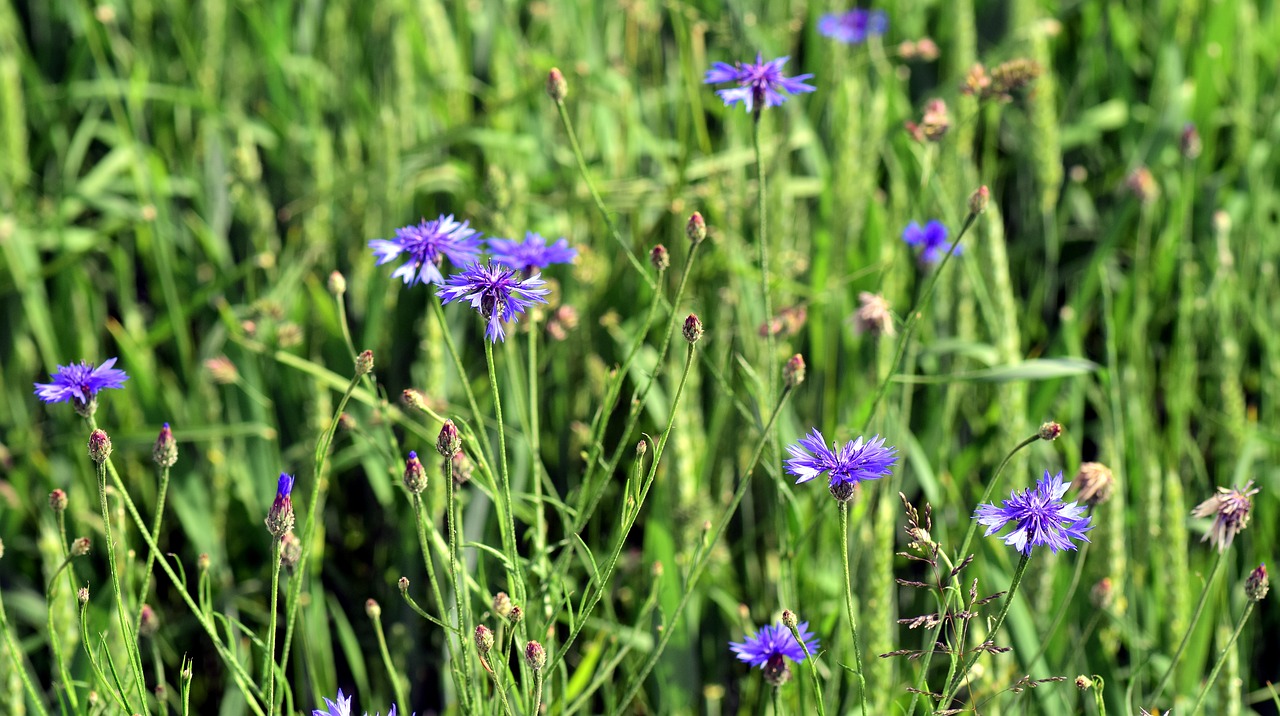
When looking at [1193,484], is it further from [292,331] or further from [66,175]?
[66,175]

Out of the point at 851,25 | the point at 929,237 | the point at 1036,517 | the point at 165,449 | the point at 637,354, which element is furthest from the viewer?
the point at 851,25

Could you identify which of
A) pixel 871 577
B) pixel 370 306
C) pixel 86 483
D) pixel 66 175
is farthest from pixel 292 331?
pixel 66 175

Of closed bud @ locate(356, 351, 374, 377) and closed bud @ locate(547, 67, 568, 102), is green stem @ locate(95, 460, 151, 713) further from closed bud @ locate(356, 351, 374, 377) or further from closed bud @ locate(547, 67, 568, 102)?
closed bud @ locate(547, 67, 568, 102)

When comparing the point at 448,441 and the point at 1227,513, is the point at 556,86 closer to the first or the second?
the point at 448,441

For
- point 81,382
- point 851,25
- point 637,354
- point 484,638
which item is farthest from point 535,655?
point 851,25

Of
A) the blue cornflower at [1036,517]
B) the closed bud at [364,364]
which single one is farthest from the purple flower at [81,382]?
the blue cornflower at [1036,517]

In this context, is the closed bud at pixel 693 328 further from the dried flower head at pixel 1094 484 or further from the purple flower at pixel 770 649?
the dried flower head at pixel 1094 484

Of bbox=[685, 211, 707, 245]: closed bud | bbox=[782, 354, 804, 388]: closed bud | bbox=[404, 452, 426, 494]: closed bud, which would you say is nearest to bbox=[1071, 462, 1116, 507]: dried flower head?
bbox=[782, 354, 804, 388]: closed bud
